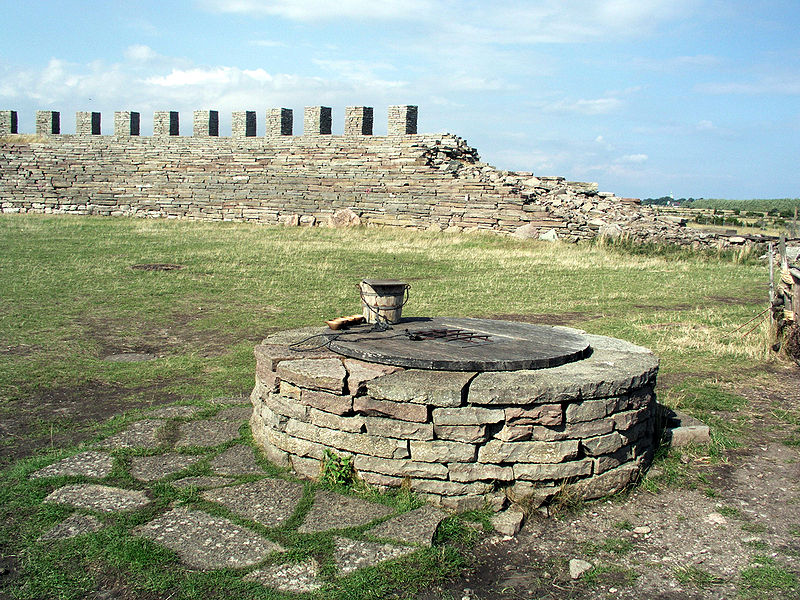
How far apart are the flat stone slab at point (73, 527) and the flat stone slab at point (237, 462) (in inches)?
33.7

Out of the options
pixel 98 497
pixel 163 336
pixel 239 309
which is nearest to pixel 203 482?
pixel 98 497

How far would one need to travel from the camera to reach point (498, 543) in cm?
370

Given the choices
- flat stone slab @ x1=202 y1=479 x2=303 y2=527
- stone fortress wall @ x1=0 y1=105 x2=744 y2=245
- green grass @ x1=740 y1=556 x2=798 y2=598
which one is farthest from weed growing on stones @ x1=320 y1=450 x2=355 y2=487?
stone fortress wall @ x1=0 y1=105 x2=744 y2=245

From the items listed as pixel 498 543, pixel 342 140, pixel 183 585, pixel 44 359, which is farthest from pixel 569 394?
pixel 342 140

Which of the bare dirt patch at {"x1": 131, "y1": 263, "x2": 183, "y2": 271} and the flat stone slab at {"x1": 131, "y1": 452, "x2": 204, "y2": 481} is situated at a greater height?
the bare dirt patch at {"x1": 131, "y1": 263, "x2": 183, "y2": 271}

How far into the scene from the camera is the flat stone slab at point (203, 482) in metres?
4.16

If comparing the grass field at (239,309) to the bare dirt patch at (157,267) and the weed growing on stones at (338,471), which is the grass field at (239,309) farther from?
the weed growing on stones at (338,471)

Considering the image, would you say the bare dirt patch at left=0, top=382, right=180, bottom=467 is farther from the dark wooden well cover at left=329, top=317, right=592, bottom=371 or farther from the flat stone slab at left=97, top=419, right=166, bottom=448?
the dark wooden well cover at left=329, top=317, right=592, bottom=371

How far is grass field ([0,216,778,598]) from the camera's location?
4.12 m

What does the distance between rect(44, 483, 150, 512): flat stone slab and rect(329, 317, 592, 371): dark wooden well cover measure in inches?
59.3

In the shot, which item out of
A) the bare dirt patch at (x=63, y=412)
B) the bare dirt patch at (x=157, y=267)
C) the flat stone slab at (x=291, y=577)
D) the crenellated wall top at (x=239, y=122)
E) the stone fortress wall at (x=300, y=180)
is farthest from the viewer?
the crenellated wall top at (x=239, y=122)

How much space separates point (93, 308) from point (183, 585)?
752 cm

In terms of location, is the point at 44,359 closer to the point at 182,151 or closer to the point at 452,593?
the point at 452,593

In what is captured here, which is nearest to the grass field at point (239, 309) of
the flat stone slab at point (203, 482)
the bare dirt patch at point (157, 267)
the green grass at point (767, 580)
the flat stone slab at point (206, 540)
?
the flat stone slab at point (206, 540)
